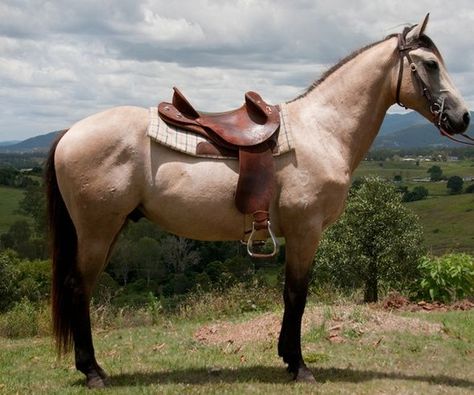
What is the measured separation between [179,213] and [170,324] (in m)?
5.14

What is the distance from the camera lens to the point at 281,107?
595cm

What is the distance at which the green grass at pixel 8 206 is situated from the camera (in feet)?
261

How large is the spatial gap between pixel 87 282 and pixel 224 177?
4.87 feet

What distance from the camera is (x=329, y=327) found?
7852 mm

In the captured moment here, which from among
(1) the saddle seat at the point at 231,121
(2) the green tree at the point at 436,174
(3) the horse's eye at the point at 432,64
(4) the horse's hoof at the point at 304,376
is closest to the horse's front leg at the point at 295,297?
(4) the horse's hoof at the point at 304,376

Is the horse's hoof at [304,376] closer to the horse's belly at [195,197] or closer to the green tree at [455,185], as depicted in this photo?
the horse's belly at [195,197]

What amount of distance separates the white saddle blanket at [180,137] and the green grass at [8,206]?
7573cm

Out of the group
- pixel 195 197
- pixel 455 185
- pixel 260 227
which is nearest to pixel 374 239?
pixel 260 227

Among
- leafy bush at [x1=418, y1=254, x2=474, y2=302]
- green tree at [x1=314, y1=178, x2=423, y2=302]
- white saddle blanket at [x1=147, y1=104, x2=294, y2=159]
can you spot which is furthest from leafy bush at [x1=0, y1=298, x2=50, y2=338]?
green tree at [x1=314, y1=178, x2=423, y2=302]

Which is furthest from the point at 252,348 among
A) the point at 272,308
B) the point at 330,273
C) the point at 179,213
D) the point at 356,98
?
the point at 330,273

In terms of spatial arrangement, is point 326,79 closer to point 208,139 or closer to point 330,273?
point 208,139

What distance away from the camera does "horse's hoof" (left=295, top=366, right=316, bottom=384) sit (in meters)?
5.72

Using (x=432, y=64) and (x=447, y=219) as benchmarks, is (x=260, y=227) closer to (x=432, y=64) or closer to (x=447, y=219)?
(x=432, y=64)

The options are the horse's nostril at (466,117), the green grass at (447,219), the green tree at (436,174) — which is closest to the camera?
the horse's nostril at (466,117)
